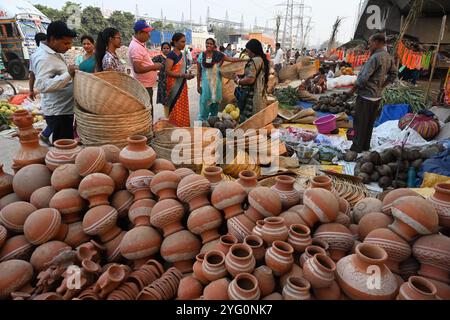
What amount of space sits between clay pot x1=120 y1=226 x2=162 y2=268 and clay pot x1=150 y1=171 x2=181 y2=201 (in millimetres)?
208

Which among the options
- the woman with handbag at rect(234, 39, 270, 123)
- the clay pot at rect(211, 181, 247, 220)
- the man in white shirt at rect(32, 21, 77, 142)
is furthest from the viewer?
the woman with handbag at rect(234, 39, 270, 123)

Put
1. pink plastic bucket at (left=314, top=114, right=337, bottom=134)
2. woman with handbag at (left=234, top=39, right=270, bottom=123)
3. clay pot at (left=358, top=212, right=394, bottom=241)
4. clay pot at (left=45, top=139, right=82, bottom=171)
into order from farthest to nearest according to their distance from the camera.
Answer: pink plastic bucket at (left=314, top=114, right=337, bottom=134), woman with handbag at (left=234, top=39, right=270, bottom=123), clay pot at (left=45, top=139, right=82, bottom=171), clay pot at (left=358, top=212, right=394, bottom=241)

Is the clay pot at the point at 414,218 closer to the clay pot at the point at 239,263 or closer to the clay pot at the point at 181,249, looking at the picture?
the clay pot at the point at 239,263

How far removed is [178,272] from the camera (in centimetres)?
150

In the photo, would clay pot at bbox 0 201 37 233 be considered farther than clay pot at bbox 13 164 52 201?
Answer: No

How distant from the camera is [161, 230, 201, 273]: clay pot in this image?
152cm

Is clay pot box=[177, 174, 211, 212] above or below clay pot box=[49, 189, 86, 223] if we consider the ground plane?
above

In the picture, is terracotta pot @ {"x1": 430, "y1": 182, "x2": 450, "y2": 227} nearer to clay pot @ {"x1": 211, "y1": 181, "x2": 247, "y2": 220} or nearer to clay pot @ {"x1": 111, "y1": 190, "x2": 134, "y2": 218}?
clay pot @ {"x1": 211, "y1": 181, "x2": 247, "y2": 220}

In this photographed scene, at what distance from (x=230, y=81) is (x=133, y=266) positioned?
18.8 feet

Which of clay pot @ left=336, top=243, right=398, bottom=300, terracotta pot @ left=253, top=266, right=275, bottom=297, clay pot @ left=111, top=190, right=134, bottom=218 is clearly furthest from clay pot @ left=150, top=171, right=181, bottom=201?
clay pot @ left=336, top=243, right=398, bottom=300

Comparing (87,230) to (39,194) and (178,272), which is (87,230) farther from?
(178,272)

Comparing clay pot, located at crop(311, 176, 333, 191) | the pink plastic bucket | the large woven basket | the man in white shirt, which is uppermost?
the man in white shirt

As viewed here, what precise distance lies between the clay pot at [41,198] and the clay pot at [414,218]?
1.88m
